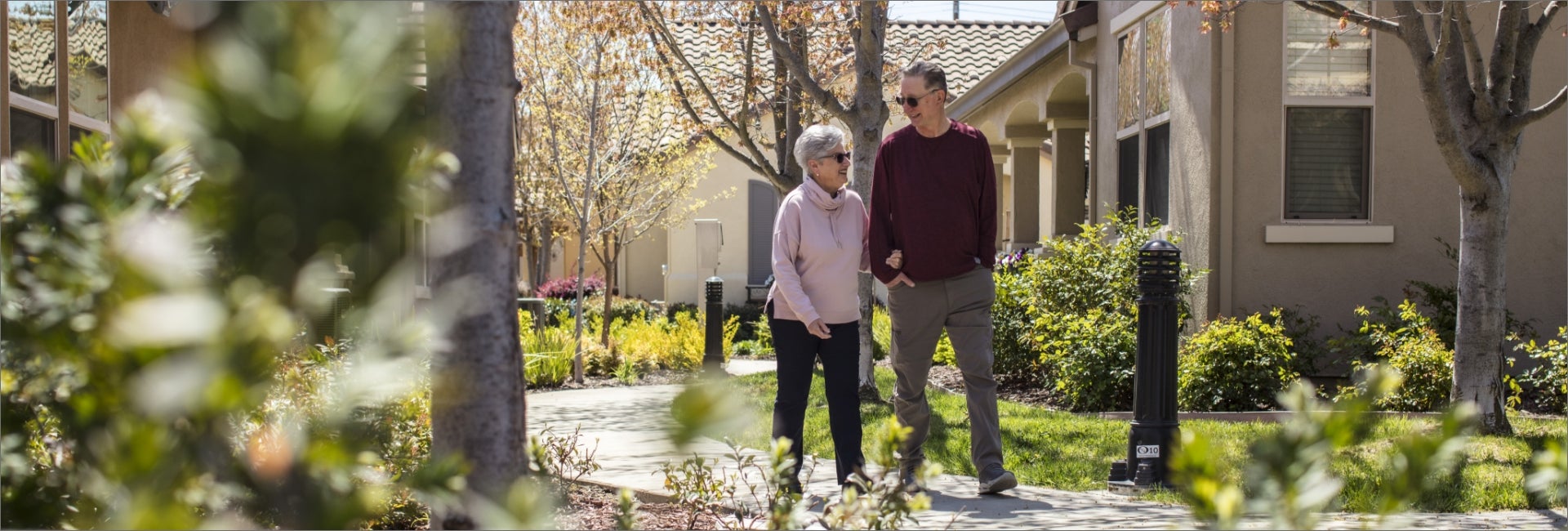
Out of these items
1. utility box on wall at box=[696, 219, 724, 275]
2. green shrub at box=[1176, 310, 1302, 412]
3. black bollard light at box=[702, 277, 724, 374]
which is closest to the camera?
green shrub at box=[1176, 310, 1302, 412]

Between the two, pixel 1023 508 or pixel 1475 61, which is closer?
pixel 1023 508

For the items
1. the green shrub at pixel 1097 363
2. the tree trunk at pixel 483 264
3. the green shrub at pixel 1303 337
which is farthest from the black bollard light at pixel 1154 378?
the tree trunk at pixel 483 264

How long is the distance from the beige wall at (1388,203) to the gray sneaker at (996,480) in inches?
189

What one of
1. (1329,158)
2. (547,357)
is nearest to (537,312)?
(547,357)

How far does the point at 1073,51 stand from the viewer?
43.1 ft

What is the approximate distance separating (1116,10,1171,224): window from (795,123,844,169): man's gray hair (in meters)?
5.98

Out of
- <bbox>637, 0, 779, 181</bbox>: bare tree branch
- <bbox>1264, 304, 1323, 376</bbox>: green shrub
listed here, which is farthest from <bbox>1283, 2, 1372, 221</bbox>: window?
<bbox>637, 0, 779, 181</bbox>: bare tree branch

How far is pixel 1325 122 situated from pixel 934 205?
5.25m

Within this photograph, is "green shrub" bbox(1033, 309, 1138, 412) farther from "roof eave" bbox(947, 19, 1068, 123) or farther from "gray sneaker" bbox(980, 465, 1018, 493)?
"roof eave" bbox(947, 19, 1068, 123)

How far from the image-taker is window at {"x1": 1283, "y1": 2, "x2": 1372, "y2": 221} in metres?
9.23

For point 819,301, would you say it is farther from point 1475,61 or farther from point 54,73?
A: point 54,73

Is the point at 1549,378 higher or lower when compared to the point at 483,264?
lower

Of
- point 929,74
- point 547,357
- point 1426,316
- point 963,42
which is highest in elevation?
point 963,42

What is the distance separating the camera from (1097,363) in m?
8.46
